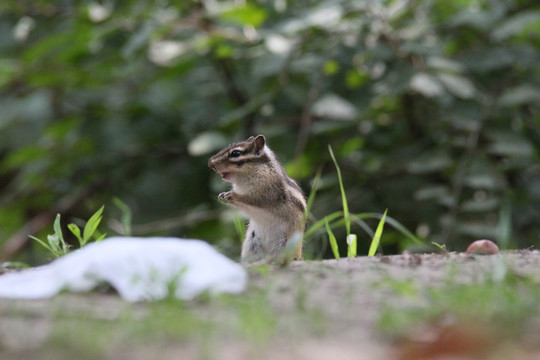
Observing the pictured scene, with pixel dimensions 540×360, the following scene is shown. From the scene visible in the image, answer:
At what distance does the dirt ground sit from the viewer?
162cm

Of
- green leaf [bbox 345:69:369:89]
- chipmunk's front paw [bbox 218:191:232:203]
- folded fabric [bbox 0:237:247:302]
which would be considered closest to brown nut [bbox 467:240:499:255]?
folded fabric [bbox 0:237:247:302]

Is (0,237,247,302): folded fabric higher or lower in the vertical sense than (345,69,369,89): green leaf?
higher

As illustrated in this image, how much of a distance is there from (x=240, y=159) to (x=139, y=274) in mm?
2217

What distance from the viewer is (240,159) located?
438 cm

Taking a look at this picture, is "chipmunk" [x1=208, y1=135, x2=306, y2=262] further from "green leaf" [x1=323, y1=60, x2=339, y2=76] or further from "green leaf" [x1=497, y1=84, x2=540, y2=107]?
"green leaf" [x1=497, y1=84, x2=540, y2=107]

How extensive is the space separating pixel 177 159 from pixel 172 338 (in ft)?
14.9

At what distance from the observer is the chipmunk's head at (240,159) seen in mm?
4379

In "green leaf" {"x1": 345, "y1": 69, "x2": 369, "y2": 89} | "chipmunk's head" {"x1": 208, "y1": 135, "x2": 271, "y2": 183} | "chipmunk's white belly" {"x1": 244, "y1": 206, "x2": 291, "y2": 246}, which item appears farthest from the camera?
"green leaf" {"x1": 345, "y1": 69, "x2": 369, "y2": 89}

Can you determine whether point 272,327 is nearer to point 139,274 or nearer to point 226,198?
point 139,274

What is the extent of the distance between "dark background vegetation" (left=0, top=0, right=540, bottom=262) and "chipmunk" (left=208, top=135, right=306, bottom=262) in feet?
1.58

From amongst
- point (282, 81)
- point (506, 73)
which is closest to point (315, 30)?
point (282, 81)

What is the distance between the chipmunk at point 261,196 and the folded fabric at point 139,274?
1.50m

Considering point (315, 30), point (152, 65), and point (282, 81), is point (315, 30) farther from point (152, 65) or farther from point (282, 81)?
point (152, 65)

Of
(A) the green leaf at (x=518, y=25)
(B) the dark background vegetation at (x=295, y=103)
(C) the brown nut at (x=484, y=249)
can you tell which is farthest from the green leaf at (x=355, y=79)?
(C) the brown nut at (x=484, y=249)
